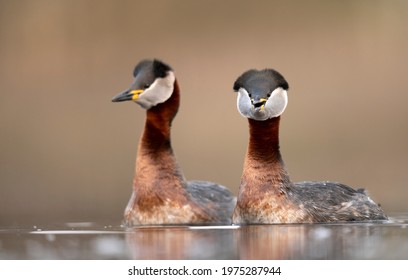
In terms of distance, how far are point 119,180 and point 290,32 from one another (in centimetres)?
269

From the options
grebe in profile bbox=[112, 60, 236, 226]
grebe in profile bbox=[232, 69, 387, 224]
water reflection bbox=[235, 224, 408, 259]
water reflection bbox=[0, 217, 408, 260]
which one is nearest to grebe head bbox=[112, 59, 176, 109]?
grebe in profile bbox=[112, 60, 236, 226]

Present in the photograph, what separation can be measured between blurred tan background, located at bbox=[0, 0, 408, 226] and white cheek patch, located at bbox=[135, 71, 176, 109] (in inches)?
74.2

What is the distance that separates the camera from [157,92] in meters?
10.9

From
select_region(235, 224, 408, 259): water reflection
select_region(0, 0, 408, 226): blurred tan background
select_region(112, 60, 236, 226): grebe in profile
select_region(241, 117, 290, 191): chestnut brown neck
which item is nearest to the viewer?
select_region(235, 224, 408, 259): water reflection

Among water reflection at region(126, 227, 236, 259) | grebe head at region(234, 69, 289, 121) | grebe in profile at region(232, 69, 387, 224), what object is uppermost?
A: grebe head at region(234, 69, 289, 121)

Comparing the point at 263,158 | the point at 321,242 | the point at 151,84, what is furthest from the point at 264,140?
the point at 321,242

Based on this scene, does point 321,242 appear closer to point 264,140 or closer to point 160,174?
point 264,140

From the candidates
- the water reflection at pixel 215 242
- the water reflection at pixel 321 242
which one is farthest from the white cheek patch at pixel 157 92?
the water reflection at pixel 321 242

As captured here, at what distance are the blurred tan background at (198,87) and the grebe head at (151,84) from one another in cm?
191

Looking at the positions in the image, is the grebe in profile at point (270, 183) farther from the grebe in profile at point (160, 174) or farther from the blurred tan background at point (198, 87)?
the blurred tan background at point (198, 87)

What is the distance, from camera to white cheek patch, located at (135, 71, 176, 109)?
1077cm

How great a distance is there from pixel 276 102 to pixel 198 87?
342 cm

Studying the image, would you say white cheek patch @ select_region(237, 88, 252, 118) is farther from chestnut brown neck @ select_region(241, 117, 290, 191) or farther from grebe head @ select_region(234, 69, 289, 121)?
chestnut brown neck @ select_region(241, 117, 290, 191)
